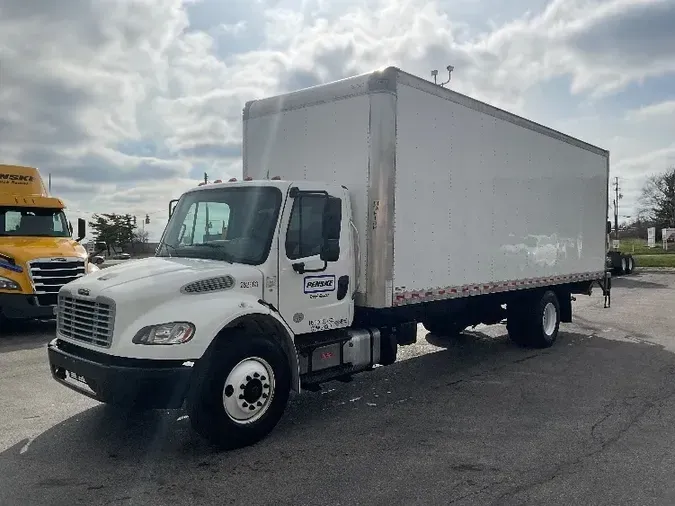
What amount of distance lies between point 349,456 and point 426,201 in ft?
11.0

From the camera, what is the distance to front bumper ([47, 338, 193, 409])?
185 inches

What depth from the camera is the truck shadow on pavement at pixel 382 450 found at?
14.1ft

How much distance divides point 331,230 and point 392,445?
2.20 meters

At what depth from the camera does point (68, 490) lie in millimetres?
4293

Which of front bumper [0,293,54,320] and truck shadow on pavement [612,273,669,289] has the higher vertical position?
front bumper [0,293,54,320]

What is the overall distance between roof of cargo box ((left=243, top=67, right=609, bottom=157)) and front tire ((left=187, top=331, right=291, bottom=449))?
3.10m

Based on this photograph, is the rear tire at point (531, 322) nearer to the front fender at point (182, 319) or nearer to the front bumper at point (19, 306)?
the front fender at point (182, 319)

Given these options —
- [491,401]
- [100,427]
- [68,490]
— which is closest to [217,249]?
[100,427]

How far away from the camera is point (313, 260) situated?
19.6 ft

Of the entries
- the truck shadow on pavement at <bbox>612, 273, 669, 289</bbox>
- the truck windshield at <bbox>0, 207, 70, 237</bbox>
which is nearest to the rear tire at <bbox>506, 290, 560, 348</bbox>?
the truck windshield at <bbox>0, 207, 70, 237</bbox>

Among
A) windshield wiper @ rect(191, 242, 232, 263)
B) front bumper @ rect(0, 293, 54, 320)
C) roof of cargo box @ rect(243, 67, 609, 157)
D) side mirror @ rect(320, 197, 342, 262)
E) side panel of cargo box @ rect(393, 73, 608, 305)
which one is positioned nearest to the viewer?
windshield wiper @ rect(191, 242, 232, 263)

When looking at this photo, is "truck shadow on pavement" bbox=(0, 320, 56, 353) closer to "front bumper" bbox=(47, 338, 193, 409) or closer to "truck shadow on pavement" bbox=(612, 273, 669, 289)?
"front bumper" bbox=(47, 338, 193, 409)

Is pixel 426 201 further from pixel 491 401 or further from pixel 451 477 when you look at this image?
pixel 451 477

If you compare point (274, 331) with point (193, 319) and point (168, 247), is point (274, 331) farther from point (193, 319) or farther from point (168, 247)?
point (168, 247)
